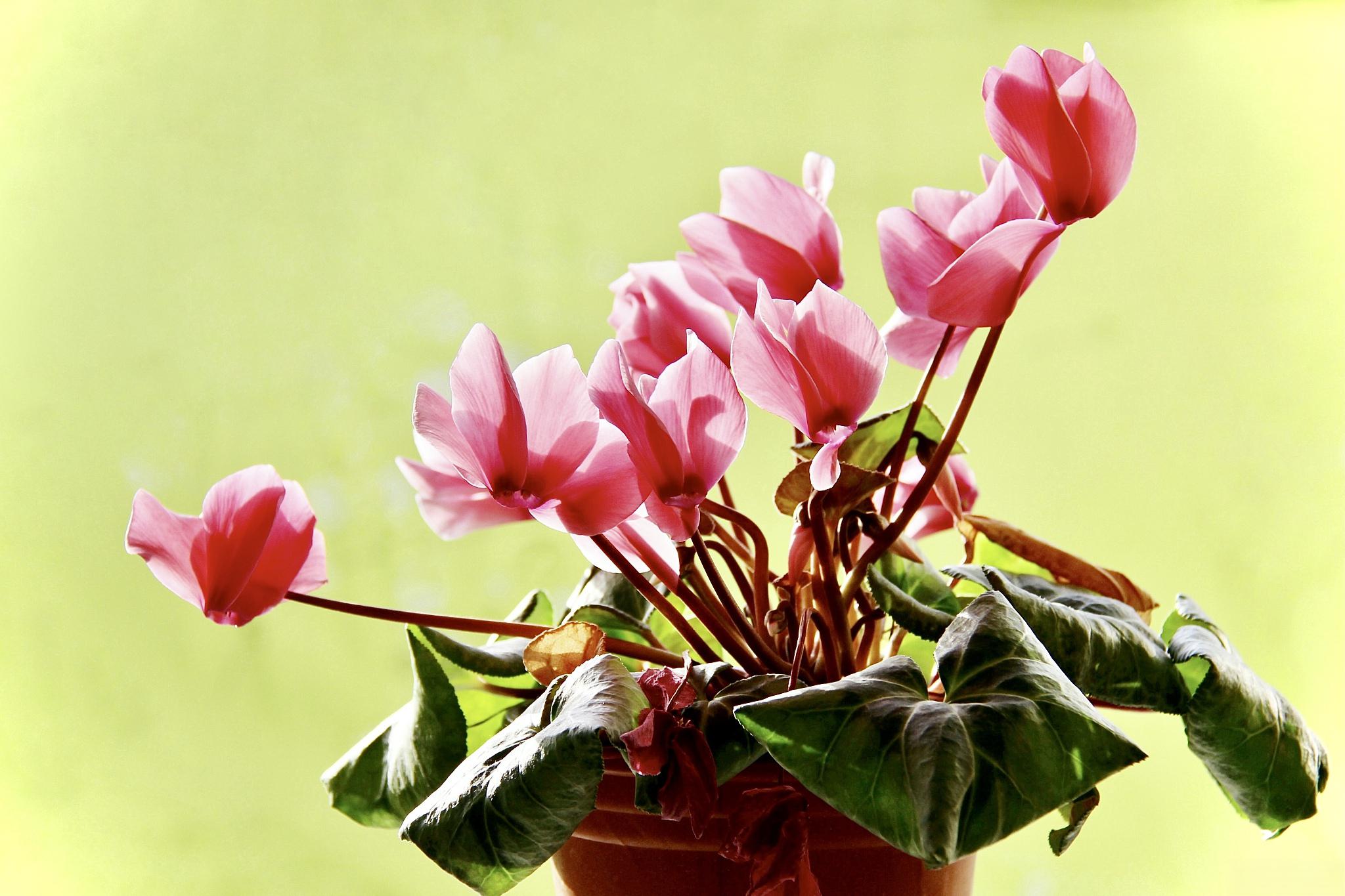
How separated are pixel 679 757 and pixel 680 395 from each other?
0.13 meters

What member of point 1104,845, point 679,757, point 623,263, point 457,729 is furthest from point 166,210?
point 1104,845

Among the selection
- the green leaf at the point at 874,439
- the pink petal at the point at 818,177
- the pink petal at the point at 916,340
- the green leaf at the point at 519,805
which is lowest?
the green leaf at the point at 519,805

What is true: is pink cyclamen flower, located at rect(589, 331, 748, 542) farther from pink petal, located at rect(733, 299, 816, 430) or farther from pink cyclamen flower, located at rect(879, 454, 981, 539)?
pink cyclamen flower, located at rect(879, 454, 981, 539)

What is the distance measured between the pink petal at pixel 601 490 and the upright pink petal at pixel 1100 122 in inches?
7.7

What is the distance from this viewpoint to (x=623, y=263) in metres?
1.23

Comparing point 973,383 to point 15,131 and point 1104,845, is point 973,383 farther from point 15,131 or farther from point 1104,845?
point 15,131

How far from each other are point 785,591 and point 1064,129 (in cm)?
21

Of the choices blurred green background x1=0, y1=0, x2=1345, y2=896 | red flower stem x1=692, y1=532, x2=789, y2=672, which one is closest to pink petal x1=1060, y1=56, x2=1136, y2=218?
red flower stem x1=692, y1=532, x2=789, y2=672

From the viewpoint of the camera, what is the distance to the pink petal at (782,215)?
51 cm

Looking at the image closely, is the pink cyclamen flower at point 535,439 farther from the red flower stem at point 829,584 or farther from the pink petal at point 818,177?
the pink petal at point 818,177

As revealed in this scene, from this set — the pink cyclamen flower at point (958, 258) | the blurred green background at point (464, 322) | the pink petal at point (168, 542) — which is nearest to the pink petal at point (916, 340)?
the pink cyclamen flower at point (958, 258)

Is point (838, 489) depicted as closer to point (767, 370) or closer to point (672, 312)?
point (767, 370)

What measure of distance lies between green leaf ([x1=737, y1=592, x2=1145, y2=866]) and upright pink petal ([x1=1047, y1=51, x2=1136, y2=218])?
0.61 ft

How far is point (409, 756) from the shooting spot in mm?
490
